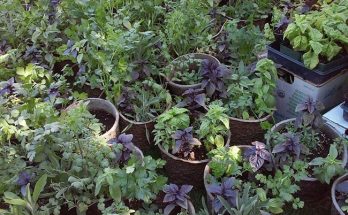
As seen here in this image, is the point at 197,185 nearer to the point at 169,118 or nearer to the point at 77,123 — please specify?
the point at 169,118

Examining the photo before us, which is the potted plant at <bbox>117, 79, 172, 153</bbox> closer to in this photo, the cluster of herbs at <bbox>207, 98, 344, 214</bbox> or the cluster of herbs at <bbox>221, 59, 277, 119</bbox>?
the cluster of herbs at <bbox>221, 59, 277, 119</bbox>

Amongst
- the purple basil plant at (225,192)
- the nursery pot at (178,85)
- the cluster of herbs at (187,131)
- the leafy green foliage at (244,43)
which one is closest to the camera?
the purple basil plant at (225,192)

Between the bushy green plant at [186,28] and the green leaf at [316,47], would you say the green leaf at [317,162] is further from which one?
the bushy green plant at [186,28]

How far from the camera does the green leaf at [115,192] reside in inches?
82.6

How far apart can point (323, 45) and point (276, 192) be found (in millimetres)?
990

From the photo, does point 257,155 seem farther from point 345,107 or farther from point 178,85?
point 178,85

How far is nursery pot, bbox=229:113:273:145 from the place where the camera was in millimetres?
2824

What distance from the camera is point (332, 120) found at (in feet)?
9.32

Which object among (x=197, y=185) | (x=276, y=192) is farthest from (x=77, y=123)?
(x=276, y=192)

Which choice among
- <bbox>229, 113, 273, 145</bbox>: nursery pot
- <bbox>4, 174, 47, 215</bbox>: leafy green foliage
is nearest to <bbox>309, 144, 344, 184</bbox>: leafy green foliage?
<bbox>229, 113, 273, 145</bbox>: nursery pot

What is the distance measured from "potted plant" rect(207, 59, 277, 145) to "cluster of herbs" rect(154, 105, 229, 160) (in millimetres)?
197

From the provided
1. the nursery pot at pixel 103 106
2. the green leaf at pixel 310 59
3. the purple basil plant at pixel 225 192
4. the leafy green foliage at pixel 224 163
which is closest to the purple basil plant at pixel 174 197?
the purple basil plant at pixel 225 192

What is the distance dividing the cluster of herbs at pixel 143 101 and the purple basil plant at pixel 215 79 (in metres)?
0.26

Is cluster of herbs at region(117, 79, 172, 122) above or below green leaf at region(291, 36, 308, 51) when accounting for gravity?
below
